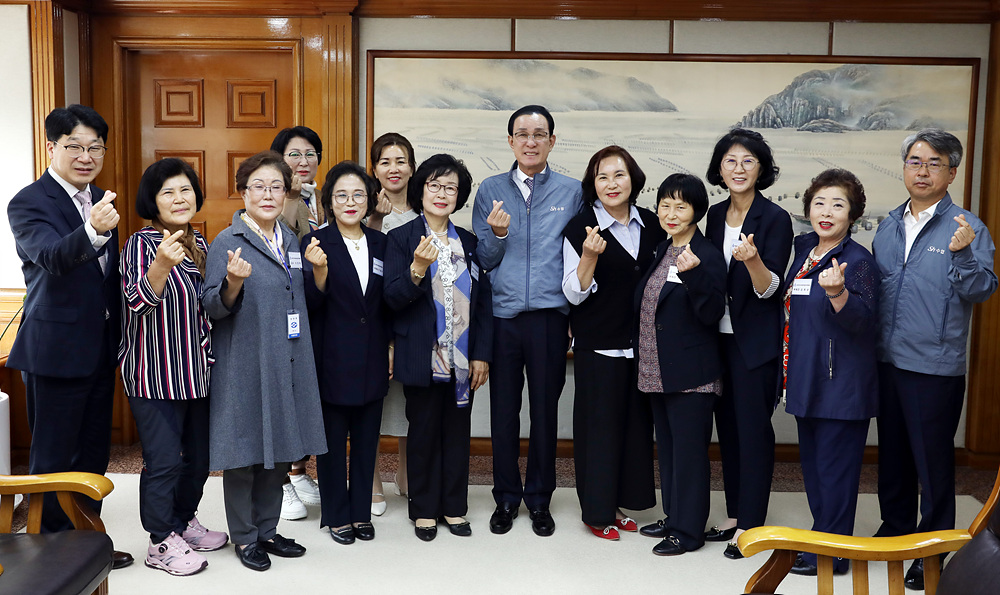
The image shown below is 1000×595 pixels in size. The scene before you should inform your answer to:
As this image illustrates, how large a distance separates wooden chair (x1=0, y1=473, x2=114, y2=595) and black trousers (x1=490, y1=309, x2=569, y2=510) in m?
1.66

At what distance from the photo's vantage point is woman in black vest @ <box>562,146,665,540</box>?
3285mm

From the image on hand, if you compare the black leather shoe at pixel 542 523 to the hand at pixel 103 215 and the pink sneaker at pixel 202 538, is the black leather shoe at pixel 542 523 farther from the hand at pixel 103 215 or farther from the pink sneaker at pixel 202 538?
the hand at pixel 103 215

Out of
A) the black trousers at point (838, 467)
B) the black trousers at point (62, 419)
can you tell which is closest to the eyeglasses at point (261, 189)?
the black trousers at point (62, 419)

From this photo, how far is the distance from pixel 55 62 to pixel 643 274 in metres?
3.33

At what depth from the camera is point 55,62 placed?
4141 millimetres

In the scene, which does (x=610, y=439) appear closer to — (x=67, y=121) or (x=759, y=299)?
(x=759, y=299)

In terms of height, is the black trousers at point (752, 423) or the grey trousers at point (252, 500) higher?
the black trousers at point (752, 423)

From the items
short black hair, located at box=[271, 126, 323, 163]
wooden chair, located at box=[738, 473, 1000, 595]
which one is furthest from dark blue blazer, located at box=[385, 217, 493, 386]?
wooden chair, located at box=[738, 473, 1000, 595]

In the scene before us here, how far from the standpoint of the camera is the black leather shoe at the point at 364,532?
11.1 feet

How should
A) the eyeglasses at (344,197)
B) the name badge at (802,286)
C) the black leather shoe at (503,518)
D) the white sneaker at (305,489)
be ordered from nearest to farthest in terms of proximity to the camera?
the name badge at (802,286)
the eyeglasses at (344,197)
the black leather shoe at (503,518)
the white sneaker at (305,489)

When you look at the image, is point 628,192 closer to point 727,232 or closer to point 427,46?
point 727,232

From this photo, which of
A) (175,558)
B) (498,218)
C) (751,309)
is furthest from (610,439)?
(175,558)

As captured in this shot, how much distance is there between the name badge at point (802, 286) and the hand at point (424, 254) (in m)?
1.41

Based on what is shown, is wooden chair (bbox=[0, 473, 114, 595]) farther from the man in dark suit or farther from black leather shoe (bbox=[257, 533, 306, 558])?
black leather shoe (bbox=[257, 533, 306, 558])
